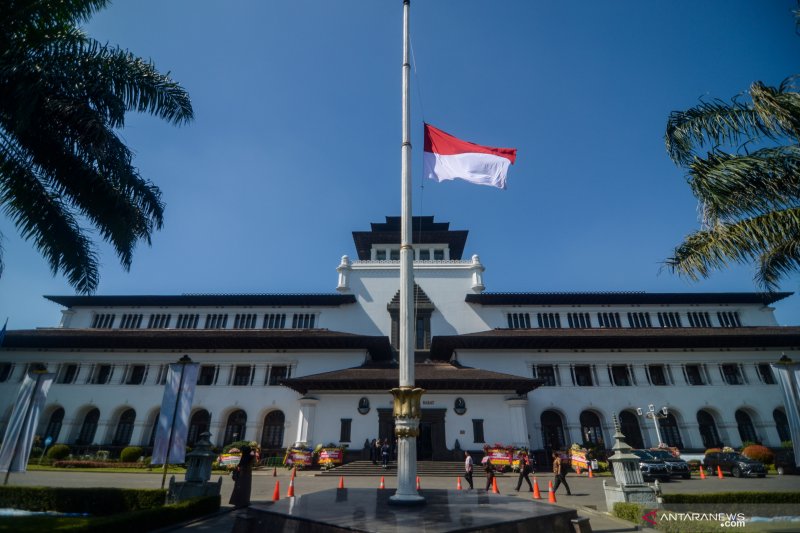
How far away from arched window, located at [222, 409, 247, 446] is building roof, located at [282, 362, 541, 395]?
619cm

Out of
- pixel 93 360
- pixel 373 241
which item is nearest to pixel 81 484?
pixel 93 360

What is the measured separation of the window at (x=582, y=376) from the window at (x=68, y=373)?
136 ft

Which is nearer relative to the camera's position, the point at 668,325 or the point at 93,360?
the point at 93,360

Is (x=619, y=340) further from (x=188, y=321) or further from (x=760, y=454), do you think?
(x=188, y=321)

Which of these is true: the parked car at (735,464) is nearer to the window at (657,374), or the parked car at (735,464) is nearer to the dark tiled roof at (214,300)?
the window at (657,374)

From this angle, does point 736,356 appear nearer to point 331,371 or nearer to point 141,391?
point 331,371

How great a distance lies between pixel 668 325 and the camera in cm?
3606

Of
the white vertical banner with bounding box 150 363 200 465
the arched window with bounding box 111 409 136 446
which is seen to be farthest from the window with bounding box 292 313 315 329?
the white vertical banner with bounding box 150 363 200 465

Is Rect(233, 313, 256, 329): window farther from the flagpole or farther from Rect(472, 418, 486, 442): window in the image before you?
the flagpole

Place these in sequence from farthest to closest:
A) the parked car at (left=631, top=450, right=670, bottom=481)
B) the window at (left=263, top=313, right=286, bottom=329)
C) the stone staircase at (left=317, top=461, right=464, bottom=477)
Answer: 1. the window at (left=263, top=313, right=286, bottom=329)
2. the stone staircase at (left=317, top=461, right=464, bottom=477)
3. the parked car at (left=631, top=450, right=670, bottom=481)

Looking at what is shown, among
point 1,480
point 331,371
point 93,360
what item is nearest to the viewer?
point 1,480

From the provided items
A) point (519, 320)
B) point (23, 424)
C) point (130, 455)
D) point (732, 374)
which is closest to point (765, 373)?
point (732, 374)

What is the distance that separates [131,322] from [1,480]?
23.6 meters

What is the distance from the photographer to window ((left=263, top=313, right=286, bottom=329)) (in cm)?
3691
